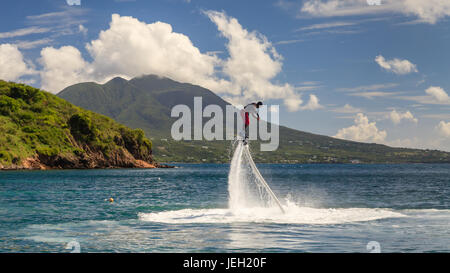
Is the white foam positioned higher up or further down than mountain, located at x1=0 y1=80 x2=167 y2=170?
further down

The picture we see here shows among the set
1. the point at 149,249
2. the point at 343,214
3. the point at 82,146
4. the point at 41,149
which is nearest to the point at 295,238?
the point at 149,249

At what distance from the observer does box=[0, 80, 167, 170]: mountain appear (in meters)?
136

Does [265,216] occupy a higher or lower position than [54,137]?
lower

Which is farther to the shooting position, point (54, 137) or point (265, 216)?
point (54, 137)

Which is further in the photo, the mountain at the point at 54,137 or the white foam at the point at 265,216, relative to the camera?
the mountain at the point at 54,137

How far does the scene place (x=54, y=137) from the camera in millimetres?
151375

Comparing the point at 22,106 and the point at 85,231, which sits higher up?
the point at 22,106

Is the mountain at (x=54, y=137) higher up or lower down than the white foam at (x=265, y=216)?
higher up

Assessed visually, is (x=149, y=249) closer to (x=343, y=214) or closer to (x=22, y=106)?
(x=343, y=214)

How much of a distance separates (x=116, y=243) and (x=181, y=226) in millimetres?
5943

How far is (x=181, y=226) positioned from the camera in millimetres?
24781

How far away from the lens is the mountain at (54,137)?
136375 mm

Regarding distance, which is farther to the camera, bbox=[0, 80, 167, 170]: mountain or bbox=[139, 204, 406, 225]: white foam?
bbox=[0, 80, 167, 170]: mountain
